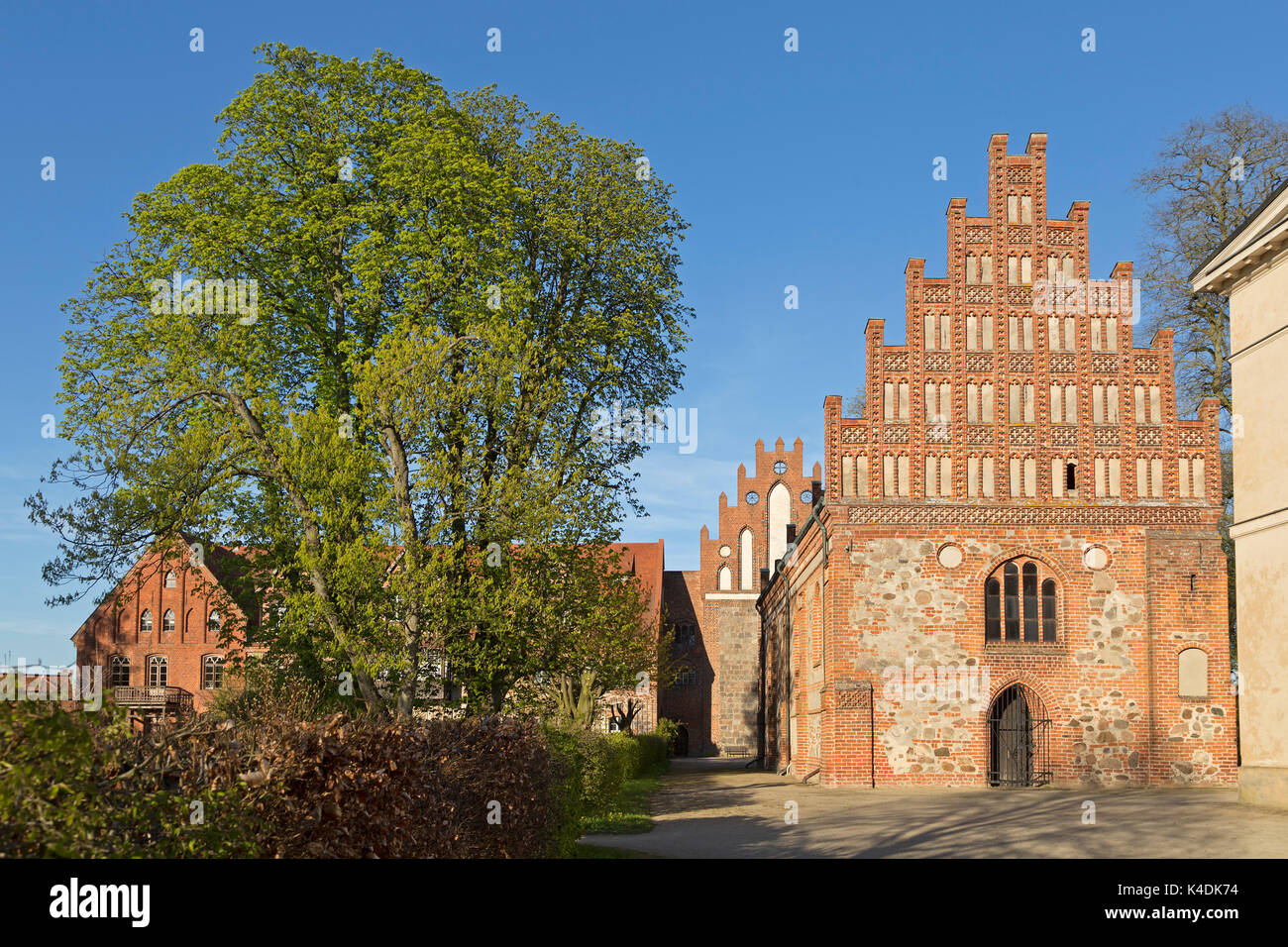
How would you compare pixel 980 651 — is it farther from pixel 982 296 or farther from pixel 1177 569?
pixel 982 296

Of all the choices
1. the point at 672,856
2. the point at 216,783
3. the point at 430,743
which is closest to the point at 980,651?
the point at 672,856

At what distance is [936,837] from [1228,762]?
1347 cm

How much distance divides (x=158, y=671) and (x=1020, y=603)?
40.5m

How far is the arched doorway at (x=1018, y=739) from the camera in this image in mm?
25828

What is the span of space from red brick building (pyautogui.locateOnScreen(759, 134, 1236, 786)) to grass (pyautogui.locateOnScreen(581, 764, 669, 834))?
189 inches

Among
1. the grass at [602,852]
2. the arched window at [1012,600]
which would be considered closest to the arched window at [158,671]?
the arched window at [1012,600]

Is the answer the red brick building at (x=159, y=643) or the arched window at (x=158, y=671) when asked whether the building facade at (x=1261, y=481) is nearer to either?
the red brick building at (x=159, y=643)

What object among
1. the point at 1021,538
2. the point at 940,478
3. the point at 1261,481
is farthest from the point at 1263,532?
the point at 940,478

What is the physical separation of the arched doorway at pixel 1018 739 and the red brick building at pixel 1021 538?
48 millimetres

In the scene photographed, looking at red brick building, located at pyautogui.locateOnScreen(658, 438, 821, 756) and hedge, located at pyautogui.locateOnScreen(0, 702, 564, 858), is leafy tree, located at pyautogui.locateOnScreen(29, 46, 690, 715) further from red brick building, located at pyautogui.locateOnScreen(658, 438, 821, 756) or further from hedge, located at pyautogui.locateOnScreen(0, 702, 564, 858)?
red brick building, located at pyautogui.locateOnScreen(658, 438, 821, 756)

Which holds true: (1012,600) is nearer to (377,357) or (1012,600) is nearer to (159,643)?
(377,357)

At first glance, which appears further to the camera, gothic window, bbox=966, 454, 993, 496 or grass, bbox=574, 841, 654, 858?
gothic window, bbox=966, 454, 993, 496

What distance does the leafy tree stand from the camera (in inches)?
768

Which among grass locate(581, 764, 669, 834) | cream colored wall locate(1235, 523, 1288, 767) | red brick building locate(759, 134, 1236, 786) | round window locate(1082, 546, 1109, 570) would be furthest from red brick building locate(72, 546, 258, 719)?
cream colored wall locate(1235, 523, 1288, 767)
